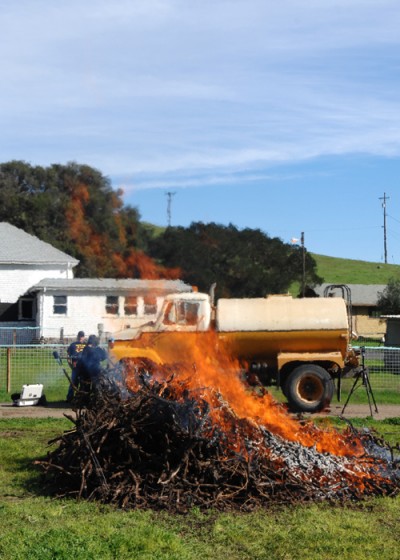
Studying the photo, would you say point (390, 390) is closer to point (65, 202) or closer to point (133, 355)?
point (133, 355)

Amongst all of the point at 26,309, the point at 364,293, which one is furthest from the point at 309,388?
the point at 364,293

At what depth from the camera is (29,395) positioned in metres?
17.8

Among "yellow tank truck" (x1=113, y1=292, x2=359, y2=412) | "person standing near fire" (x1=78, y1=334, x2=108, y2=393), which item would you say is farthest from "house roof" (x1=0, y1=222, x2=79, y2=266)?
"person standing near fire" (x1=78, y1=334, x2=108, y2=393)

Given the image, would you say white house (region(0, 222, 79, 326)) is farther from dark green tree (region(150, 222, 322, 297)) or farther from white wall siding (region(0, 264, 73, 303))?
dark green tree (region(150, 222, 322, 297))

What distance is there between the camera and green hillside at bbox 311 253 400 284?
270 ft

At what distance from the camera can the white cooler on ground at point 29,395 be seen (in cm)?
1772

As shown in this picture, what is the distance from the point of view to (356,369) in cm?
1809

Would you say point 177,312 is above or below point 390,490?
above

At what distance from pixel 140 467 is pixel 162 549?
2.21m

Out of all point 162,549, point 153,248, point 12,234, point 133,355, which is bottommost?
point 162,549

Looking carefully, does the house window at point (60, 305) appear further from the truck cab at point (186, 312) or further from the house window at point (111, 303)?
the truck cab at point (186, 312)

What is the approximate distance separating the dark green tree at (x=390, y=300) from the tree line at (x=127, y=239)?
6916mm

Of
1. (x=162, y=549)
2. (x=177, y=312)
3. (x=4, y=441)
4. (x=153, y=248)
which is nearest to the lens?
(x=162, y=549)

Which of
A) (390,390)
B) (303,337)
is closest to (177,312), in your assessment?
(303,337)
